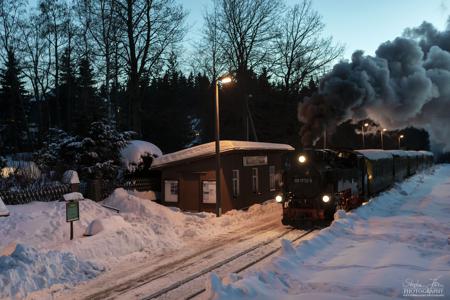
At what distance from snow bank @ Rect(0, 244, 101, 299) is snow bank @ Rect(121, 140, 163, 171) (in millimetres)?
13742

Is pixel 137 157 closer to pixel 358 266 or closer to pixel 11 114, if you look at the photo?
pixel 358 266

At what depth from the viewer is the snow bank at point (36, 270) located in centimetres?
953

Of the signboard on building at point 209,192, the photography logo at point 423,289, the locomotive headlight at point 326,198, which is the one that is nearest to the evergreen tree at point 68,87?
the signboard on building at point 209,192

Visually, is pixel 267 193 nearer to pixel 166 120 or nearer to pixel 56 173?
pixel 56 173

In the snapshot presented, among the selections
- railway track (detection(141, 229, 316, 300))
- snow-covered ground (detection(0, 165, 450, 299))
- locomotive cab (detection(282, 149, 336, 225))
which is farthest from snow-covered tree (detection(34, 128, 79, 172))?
railway track (detection(141, 229, 316, 300))

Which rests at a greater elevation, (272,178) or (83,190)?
(272,178)

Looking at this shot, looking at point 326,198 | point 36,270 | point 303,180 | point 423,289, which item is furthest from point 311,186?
point 36,270

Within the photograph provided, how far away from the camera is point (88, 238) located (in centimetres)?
1316

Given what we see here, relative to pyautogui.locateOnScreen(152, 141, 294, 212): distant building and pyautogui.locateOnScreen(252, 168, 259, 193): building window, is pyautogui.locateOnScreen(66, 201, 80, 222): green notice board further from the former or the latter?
pyautogui.locateOnScreen(252, 168, 259, 193): building window

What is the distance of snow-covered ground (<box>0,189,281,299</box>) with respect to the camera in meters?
10.1

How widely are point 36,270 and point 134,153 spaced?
15.2 metres

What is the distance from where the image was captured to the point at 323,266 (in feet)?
32.3

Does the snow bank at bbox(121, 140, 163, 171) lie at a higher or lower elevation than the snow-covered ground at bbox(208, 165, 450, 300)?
higher

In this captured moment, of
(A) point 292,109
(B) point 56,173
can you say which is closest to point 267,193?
(B) point 56,173
